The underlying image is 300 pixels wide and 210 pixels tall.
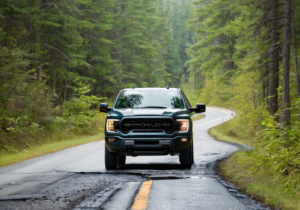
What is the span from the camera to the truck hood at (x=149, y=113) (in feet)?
27.7

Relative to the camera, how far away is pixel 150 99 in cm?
945

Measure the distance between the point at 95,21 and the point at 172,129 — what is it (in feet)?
94.8

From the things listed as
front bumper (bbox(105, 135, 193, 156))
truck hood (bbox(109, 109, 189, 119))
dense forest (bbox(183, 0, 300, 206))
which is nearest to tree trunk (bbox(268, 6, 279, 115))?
dense forest (bbox(183, 0, 300, 206))

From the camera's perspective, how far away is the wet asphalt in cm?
520

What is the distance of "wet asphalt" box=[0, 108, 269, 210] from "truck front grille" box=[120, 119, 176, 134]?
3.24 feet

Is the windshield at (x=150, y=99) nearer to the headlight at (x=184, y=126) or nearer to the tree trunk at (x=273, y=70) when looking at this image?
the headlight at (x=184, y=126)

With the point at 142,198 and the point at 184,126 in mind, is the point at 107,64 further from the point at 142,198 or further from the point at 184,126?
the point at 142,198

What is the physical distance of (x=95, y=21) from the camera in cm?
3522

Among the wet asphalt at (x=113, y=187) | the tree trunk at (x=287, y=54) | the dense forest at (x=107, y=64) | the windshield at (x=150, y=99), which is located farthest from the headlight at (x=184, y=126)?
the tree trunk at (x=287, y=54)

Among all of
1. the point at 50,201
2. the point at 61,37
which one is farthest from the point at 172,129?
the point at 61,37

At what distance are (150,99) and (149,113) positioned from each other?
1.05 meters

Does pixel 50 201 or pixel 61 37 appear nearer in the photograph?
pixel 50 201

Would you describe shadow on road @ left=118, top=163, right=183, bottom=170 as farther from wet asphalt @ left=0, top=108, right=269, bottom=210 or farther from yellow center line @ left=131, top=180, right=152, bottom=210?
yellow center line @ left=131, top=180, right=152, bottom=210

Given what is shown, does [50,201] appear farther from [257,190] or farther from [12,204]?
[257,190]
